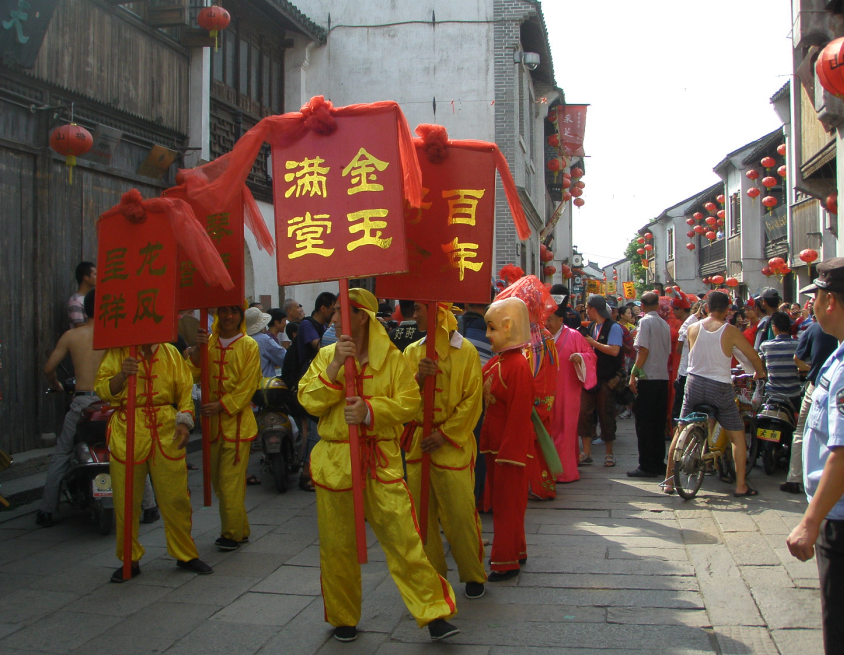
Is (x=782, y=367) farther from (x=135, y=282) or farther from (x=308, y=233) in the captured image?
(x=135, y=282)

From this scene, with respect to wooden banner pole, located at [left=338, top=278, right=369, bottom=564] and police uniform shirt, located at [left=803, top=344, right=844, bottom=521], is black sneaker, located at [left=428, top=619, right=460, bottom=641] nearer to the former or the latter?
wooden banner pole, located at [left=338, top=278, right=369, bottom=564]

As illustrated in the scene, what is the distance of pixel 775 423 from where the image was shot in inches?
289

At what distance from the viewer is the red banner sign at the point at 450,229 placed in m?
4.46

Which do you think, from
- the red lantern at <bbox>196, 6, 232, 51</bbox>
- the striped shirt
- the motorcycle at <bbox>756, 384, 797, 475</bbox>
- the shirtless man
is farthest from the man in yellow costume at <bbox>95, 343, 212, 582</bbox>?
the red lantern at <bbox>196, 6, 232, 51</bbox>

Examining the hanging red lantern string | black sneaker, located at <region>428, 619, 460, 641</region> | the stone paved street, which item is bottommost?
the stone paved street

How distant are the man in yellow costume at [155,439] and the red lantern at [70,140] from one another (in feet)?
11.9

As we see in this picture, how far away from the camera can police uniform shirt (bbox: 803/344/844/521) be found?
2.55 m

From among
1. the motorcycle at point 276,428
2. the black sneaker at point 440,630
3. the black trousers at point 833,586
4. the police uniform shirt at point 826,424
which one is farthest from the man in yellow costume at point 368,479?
Answer: the motorcycle at point 276,428

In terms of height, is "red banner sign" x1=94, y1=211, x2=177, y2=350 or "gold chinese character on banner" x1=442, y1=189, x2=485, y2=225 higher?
"gold chinese character on banner" x1=442, y1=189, x2=485, y2=225

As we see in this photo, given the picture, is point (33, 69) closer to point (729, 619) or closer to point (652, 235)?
point (729, 619)

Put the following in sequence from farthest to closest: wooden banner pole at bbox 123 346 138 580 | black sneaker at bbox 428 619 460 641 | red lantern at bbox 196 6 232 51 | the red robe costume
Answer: red lantern at bbox 196 6 232 51 < wooden banner pole at bbox 123 346 138 580 < the red robe costume < black sneaker at bbox 428 619 460 641

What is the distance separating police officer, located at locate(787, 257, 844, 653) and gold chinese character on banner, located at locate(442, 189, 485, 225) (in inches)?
82.0

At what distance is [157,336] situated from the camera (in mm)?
4730

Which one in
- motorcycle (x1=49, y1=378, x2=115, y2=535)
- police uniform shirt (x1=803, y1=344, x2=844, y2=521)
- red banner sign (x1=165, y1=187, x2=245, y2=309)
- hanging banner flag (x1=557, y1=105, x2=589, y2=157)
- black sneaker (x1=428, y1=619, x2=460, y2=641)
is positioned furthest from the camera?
hanging banner flag (x1=557, y1=105, x2=589, y2=157)
